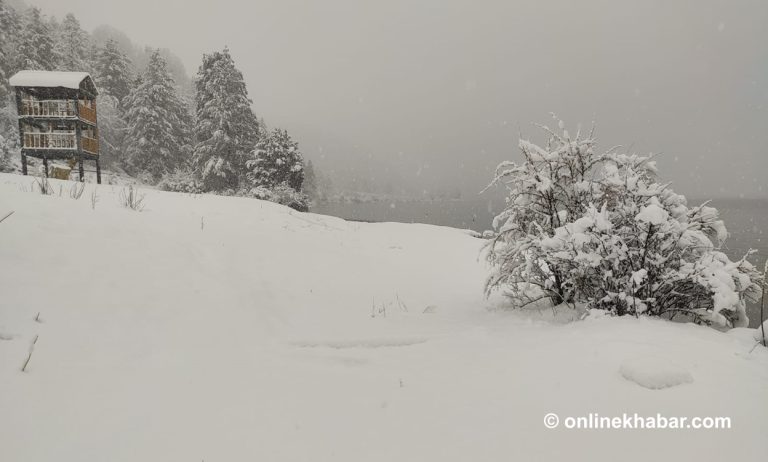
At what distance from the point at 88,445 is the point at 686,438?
11.0 ft

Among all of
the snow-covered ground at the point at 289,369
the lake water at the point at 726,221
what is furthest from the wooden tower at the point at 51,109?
the lake water at the point at 726,221

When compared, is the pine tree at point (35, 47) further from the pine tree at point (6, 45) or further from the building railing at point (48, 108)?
the building railing at point (48, 108)

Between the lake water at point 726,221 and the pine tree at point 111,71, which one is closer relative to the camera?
the lake water at point 726,221

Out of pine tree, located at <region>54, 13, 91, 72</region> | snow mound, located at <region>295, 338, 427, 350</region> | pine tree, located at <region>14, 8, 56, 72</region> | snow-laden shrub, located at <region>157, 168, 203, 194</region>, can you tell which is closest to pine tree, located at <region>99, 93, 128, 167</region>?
pine tree, located at <region>54, 13, 91, 72</region>

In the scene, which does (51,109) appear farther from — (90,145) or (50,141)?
(90,145)

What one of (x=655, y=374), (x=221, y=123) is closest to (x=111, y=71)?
(x=221, y=123)

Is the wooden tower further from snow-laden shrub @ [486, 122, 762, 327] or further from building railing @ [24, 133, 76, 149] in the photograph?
snow-laden shrub @ [486, 122, 762, 327]

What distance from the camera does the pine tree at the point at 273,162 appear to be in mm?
27594

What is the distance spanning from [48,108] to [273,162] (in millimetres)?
12245

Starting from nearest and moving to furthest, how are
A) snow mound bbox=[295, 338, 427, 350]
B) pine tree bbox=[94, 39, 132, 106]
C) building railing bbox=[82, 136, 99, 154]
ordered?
1. snow mound bbox=[295, 338, 427, 350]
2. building railing bbox=[82, 136, 99, 154]
3. pine tree bbox=[94, 39, 132, 106]

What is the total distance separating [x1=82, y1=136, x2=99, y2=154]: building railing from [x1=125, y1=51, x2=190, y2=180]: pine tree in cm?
1145

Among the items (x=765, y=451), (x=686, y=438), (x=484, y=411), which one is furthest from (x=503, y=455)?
(x=765, y=451)

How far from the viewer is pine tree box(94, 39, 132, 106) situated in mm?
37281

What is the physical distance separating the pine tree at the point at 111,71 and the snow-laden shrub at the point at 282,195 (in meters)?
22.8
